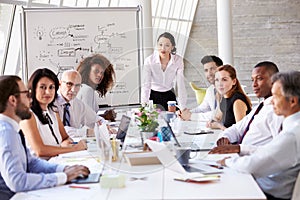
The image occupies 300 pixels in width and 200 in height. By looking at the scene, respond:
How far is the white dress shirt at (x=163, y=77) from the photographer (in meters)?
4.45

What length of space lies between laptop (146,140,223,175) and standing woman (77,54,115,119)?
2.31 meters

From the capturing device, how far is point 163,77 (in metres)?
4.64

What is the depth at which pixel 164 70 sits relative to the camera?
4504mm

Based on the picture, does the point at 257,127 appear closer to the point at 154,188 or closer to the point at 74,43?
the point at 154,188

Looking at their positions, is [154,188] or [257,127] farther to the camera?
[257,127]

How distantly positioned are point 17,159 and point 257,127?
145cm

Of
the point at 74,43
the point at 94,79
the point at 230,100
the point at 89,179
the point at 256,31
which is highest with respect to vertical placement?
the point at 256,31

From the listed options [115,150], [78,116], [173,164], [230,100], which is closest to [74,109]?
[78,116]

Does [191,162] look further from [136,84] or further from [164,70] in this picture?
[136,84]

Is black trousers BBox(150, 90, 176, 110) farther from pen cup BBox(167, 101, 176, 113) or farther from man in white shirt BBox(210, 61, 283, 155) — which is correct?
man in white shirt BBox(210, 61, 283, 155)

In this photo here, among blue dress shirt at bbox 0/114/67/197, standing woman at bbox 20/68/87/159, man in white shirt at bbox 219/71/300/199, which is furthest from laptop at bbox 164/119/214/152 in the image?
blue dress shirt at bbox 0/114/67/197


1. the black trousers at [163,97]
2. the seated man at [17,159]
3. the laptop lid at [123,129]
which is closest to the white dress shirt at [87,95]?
the black trousers at [163,97]

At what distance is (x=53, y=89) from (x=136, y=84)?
60.9 inches

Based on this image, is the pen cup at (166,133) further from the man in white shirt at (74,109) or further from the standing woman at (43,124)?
the man in white shirt at (74,109)
